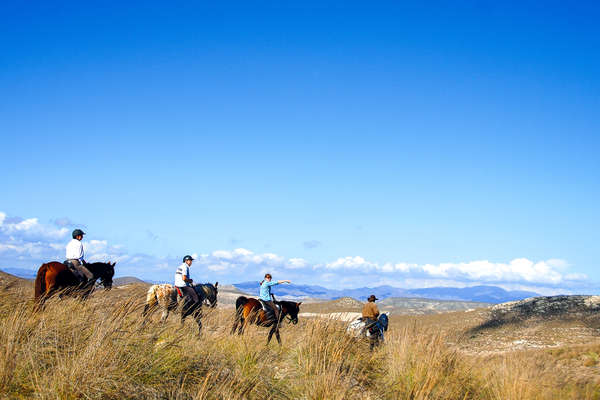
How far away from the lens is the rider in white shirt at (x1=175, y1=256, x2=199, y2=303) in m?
14.8

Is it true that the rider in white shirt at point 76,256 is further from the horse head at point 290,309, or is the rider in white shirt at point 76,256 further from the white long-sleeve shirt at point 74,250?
the horse head at point 290,309

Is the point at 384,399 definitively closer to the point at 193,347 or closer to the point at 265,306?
the point at 193,347

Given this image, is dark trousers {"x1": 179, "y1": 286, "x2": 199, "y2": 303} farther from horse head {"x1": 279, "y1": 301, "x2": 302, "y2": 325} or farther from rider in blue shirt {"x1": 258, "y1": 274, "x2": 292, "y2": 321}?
horse head {"x1": 279, "y1": 301, "x2": 302, "y2": 325}

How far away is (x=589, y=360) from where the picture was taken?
62.4 ft

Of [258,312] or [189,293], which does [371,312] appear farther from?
[189,293]

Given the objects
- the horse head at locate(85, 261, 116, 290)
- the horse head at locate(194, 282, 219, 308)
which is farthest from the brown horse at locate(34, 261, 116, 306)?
the horse head at locate(194, 282, 219, 308)

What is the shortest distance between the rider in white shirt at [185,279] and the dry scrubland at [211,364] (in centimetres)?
477

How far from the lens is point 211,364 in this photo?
6.44 m

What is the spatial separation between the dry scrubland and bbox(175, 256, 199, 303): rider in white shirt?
4768 millimetres

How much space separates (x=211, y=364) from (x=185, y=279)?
340 inches

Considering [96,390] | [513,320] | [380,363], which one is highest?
[96,390]

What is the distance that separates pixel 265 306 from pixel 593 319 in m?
33.0

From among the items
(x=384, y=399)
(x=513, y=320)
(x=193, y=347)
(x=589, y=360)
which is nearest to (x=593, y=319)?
(x=513, y=320)

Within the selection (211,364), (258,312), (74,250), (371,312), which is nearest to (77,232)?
(74,250)
